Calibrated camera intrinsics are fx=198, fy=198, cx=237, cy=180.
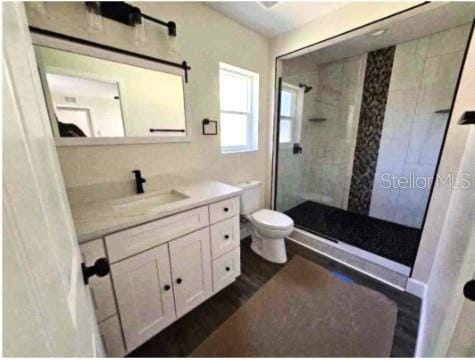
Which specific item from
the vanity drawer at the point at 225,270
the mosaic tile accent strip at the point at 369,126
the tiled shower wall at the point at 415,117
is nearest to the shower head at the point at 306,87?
the mosaic tile accent strip at the point at 369,126

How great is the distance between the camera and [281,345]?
1.23 m

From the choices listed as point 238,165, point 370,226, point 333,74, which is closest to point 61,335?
point 238,165

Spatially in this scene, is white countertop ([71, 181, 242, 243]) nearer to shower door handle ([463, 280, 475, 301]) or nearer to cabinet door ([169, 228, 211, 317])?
cabinet door ([169, 228, 211, 317])

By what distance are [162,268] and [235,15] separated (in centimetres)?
210

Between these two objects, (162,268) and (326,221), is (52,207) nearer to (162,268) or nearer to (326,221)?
(162,268)

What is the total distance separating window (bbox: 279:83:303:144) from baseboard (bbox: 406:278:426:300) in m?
1.80

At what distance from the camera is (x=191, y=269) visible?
Answer: 4.50ft

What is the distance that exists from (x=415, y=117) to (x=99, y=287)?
3.25 meters

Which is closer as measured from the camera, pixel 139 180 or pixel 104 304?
pixel 104 304

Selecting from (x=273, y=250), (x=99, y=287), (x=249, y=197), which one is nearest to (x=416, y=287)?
(x=273, y=250)

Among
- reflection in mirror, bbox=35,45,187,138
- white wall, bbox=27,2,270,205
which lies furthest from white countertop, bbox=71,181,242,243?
reflection in mirror, bbox=35,45,187,138

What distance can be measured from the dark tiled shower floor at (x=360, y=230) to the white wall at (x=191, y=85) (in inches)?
44.9

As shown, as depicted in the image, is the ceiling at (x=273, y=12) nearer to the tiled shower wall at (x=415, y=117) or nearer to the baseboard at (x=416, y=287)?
the tiled shower wall at (x=415, y=117)

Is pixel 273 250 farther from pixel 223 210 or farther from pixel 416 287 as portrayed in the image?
pixel 416 287
